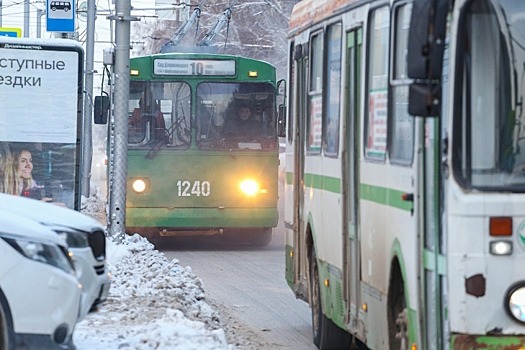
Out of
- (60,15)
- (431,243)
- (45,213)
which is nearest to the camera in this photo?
(431,243)

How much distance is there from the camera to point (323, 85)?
10.5m

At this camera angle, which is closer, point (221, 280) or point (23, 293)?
point (23, 293)

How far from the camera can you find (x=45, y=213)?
28.5 feet

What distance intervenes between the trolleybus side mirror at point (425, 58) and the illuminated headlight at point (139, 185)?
44.3 ft

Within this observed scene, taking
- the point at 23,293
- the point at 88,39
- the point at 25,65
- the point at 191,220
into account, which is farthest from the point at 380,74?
the point at 88,39

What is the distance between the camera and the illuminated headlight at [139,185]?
20.0 metres

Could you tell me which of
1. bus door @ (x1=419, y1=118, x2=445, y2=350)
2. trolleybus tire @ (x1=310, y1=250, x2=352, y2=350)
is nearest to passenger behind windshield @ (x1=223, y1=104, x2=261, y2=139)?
trolleybus tire @ (x1=310, y1=250, x2=352, y2=350)

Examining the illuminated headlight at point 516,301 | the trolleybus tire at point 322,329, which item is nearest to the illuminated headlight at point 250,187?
the trolleybus tire at point 322,329

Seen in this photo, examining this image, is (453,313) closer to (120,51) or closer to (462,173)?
(462,173)

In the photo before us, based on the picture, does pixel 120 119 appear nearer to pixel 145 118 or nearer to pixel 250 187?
pixel 145 118

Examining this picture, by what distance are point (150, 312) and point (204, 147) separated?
8.75 metres

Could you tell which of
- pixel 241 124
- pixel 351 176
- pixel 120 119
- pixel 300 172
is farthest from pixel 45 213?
pixel 241 124

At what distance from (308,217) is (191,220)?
30.4 feet

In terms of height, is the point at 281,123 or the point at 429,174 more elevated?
the point at 281,123
